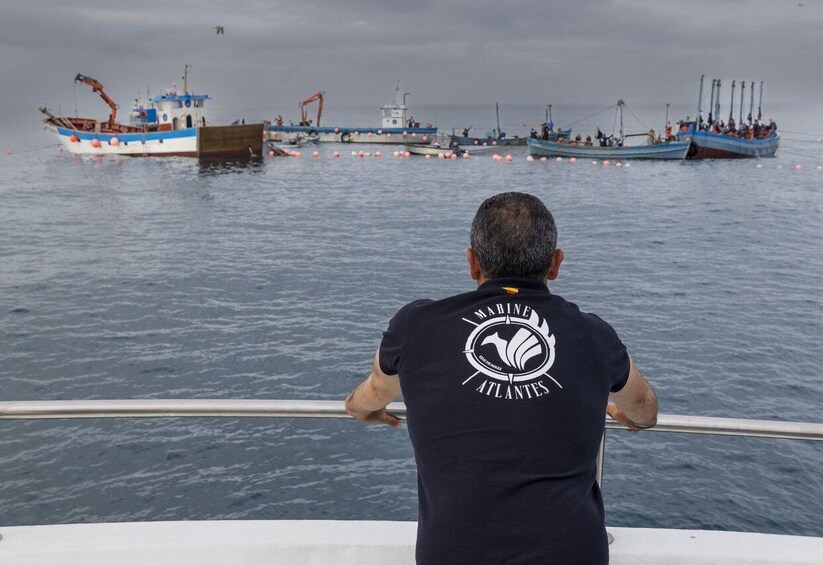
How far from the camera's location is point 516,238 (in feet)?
6.57

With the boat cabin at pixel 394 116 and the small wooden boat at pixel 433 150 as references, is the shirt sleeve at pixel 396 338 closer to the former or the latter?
the small wooden boat at pixel 433 150

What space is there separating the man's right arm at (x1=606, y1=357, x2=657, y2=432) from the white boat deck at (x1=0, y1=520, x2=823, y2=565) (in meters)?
0.45

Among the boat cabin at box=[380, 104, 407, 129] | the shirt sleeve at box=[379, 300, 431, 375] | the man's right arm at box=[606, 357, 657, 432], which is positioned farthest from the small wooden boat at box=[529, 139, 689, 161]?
the shirt sleeve at box=[379, 300, 431, 375]

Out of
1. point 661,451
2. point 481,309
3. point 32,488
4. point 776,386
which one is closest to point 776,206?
point 776,386

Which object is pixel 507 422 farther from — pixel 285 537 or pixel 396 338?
pixel 285 537

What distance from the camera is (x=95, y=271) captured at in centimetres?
2380

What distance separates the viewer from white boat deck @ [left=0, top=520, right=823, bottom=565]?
2.43m

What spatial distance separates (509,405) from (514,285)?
32 cm

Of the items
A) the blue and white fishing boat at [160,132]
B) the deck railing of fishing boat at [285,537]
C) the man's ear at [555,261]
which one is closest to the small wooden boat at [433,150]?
the blue and white fishing boat at [160,132]

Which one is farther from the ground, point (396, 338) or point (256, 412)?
point (396, 338)

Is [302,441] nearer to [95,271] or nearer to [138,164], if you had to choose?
[95,271]

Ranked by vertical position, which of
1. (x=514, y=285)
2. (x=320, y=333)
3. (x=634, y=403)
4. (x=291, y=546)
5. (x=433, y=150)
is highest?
(x=433, y=150)

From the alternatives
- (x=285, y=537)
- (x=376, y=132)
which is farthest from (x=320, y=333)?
(x=376, y=132)

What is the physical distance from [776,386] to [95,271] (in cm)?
1865
